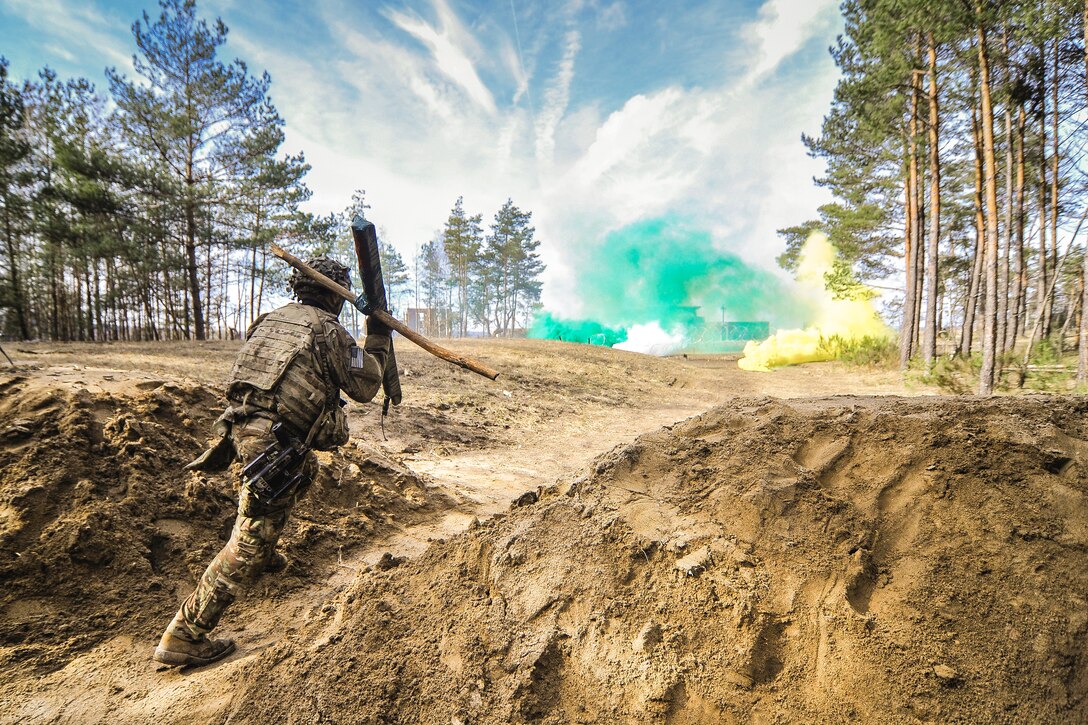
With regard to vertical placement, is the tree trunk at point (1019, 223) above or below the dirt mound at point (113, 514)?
above

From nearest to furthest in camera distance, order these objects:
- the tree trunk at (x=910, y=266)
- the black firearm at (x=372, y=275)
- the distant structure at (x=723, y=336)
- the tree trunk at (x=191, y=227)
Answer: the black firearm at (x=372, y=275) < the tree trunk at (x=910, y=266) < the tree trunk at (x=191, y=227) < the distant structure at (x=723, y=336)

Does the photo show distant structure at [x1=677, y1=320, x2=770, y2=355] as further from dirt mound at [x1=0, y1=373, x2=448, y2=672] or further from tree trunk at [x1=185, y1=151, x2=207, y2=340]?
dirt mound at [x1=0, y1=373, x2=448, y2=672]

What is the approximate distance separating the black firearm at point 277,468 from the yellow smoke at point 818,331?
22.7 m

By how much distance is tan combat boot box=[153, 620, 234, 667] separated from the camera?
2504 mm

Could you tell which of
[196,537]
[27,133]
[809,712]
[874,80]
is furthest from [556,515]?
[27,133]

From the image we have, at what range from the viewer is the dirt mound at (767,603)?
1.89 meters

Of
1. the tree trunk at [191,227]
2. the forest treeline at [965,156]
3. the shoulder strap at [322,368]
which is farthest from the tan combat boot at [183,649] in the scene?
the tree trunk at [191,227]

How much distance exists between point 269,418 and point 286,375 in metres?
0.28

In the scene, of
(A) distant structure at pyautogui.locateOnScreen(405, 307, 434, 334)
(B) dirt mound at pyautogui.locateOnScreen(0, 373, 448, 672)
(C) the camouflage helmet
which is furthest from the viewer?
(A) distant structure at pyautogui.locateOnScreen(405, 307, 434, 334)

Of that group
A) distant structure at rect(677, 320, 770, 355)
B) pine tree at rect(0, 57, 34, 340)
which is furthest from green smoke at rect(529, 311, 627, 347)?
pine tree at rect(0, 57, 34, 340)

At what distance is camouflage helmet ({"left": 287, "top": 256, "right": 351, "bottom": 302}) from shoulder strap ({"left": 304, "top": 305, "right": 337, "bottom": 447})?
222 millimetres

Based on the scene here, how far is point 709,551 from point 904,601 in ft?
2.88

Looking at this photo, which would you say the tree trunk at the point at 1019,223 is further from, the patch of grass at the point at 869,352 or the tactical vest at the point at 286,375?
the tactical vest at the point at 286,375

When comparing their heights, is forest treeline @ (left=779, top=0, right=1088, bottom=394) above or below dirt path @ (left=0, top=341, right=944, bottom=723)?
above
